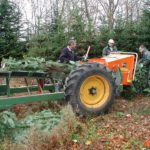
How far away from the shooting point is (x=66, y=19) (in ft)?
59.3

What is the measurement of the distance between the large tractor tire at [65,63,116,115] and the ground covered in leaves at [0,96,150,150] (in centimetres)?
27

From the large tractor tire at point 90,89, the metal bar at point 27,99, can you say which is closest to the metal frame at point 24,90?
the metal bar at point 27,99

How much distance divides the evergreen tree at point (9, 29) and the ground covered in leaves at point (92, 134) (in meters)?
11.3

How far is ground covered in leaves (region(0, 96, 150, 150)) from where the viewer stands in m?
6.06

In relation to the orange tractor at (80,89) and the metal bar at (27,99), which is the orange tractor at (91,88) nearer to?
the orange tractor at (80,89)

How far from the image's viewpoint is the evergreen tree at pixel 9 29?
63.7 ft

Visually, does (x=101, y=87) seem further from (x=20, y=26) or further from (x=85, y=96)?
(x=20, y=26)

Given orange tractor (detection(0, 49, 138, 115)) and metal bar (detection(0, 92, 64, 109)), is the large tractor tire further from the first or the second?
metal bar (detection(0, 92, 64, 109))

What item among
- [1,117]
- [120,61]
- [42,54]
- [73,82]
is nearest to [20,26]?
[42,54]

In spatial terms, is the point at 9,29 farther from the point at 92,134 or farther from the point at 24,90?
the point at 92,134

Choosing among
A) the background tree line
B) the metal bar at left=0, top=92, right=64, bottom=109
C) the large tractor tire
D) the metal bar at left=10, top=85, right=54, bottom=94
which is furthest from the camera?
the background tree line

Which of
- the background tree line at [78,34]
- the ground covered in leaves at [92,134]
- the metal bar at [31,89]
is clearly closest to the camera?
Answer: the ground covered in leaves at [92,134]

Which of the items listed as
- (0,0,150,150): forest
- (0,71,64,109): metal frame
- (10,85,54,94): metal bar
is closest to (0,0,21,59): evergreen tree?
(0,0,150,150): forest

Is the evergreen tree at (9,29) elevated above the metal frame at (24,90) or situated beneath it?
elevated above
